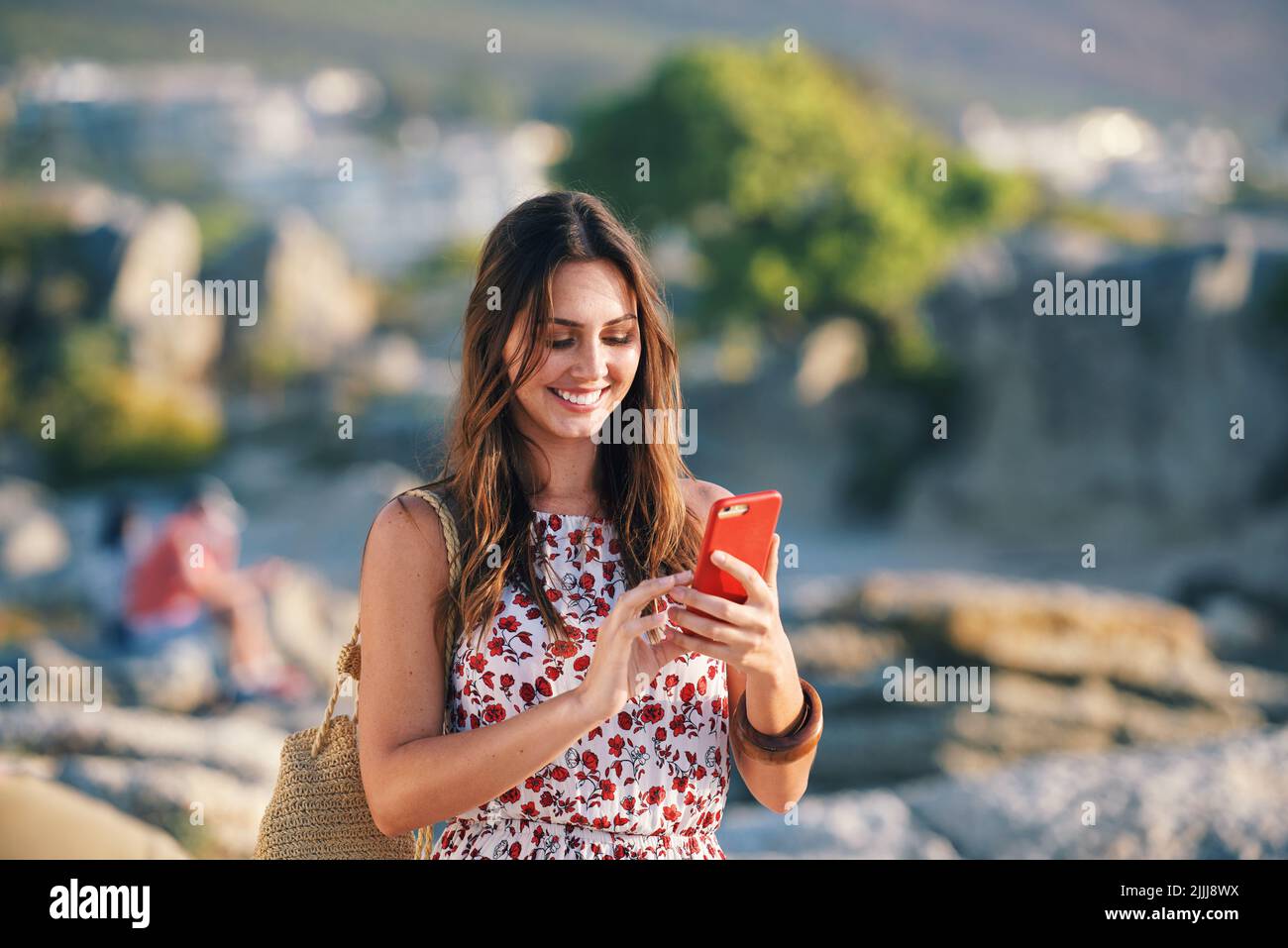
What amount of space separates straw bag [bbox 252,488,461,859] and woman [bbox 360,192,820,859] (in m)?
0.10

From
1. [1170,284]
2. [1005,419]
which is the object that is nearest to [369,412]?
[1005,419]

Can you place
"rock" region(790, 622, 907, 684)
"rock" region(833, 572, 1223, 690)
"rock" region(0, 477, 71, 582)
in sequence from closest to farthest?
"rock" region(790, 622, 907, 684), "rock" region(833, 572, 1223, 690), "rock" region(0, 477, 71, 582)

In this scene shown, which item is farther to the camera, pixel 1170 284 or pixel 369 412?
pixel 369 412

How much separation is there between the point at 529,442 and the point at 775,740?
570 mm

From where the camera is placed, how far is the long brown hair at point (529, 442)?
194cm

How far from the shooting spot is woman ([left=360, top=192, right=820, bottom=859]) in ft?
6.09

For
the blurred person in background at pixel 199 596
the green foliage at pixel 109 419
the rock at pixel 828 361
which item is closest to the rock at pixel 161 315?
the green foliage at pixel 109 419

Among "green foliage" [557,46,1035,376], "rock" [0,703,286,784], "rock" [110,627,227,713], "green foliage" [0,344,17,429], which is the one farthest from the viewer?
"green foliage" [0,344,17,429]

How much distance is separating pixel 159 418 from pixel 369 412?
274 centimetres

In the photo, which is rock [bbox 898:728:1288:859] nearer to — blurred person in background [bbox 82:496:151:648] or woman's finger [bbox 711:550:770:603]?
woman's finger [bbox 711:550:770:603]

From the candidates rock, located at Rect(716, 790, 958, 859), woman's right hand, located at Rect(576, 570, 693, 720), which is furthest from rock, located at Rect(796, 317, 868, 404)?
woman's right hand, located at Rect(576, 570, 693, 720)

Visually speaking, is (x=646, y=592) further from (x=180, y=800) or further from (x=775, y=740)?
(x=180, y=800)

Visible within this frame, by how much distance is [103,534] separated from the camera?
834 centimetres
